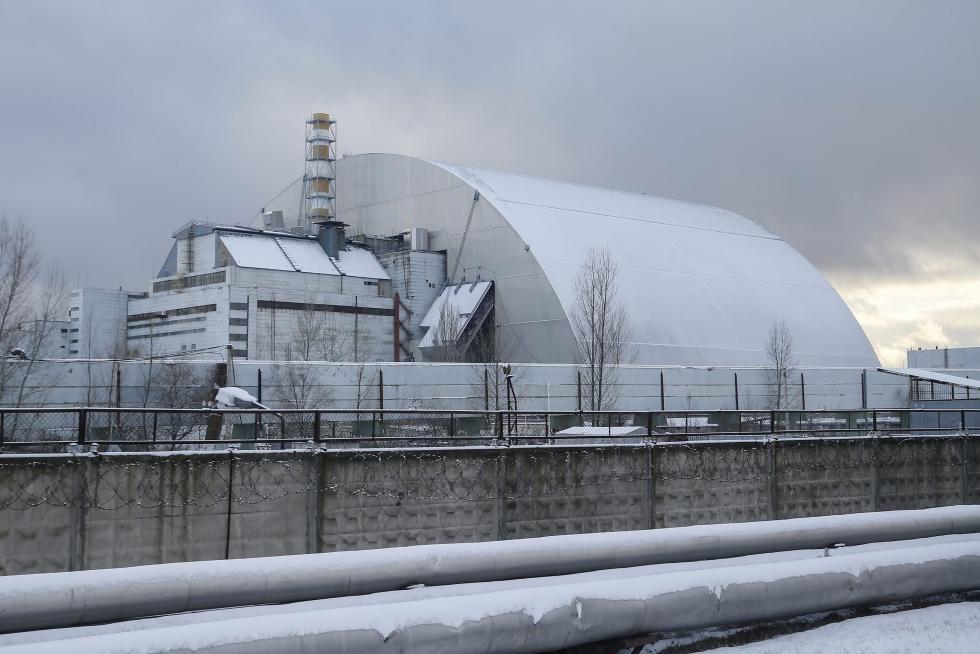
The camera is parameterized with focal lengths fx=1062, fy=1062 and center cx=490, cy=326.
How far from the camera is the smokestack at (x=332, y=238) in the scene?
212 feet

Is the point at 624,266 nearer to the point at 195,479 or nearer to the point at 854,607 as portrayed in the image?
the point at 195,479

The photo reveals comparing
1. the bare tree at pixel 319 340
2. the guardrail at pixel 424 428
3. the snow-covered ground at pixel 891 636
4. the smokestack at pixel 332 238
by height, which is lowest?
the snow-covered ground at pixel 891 636

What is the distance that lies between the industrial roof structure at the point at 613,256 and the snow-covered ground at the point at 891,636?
47.1 m

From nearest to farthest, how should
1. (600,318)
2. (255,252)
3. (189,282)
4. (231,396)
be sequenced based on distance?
(231,396) → (600,318) → (255,252) → (189,282)

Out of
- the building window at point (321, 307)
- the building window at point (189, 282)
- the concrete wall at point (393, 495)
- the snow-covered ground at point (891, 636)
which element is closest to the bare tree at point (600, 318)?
the building window at point (321, 307)

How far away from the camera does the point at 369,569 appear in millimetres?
8906

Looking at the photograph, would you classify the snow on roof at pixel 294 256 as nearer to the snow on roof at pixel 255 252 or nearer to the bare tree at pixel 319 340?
the snow on roof at pixel 255 252

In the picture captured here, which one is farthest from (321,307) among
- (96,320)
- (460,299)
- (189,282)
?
(96,320)

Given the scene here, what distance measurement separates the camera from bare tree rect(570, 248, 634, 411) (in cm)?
5494

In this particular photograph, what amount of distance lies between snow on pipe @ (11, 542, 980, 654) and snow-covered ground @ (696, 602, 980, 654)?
7.2 inches

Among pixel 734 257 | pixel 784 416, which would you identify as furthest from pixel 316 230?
pixel 784 416

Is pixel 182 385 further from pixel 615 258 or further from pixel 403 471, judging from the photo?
pixel 615 258

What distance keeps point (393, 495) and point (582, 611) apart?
10.4 metres

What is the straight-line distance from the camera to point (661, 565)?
10492 millimetres
